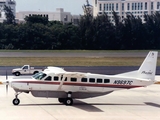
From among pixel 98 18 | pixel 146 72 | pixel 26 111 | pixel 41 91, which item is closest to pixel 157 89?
pixel 146 72

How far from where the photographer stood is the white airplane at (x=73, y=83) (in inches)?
997

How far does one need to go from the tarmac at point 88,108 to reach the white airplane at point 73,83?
0.58 m

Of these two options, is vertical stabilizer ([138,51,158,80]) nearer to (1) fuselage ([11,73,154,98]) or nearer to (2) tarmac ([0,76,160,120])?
(1) fuselage ([11,73,154,98])

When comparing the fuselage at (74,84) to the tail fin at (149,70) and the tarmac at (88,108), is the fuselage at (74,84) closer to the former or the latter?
the tail fin at (149,70)

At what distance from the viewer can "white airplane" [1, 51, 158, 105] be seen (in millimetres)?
25312

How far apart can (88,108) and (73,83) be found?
7.21 ft

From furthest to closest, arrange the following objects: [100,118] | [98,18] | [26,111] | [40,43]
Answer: [98,18] → [40,43] → [26,111] → [100,118]

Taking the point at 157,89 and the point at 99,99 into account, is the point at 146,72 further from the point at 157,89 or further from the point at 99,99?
the point at 157,89

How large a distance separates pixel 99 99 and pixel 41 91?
4.26m

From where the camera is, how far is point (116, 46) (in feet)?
353

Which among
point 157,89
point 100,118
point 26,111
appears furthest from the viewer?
point 157,89

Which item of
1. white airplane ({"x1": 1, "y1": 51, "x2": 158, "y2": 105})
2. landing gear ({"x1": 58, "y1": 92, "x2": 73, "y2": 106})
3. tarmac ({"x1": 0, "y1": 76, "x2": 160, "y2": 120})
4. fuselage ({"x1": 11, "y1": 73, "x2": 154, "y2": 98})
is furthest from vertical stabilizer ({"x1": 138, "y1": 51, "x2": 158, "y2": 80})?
landing gear ({"x1": 58, "y1": 92, "x2": 73, "y2": 106})

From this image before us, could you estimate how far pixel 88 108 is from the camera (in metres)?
24.2

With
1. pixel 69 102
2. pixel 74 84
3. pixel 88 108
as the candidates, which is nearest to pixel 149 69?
pixel 74 84
